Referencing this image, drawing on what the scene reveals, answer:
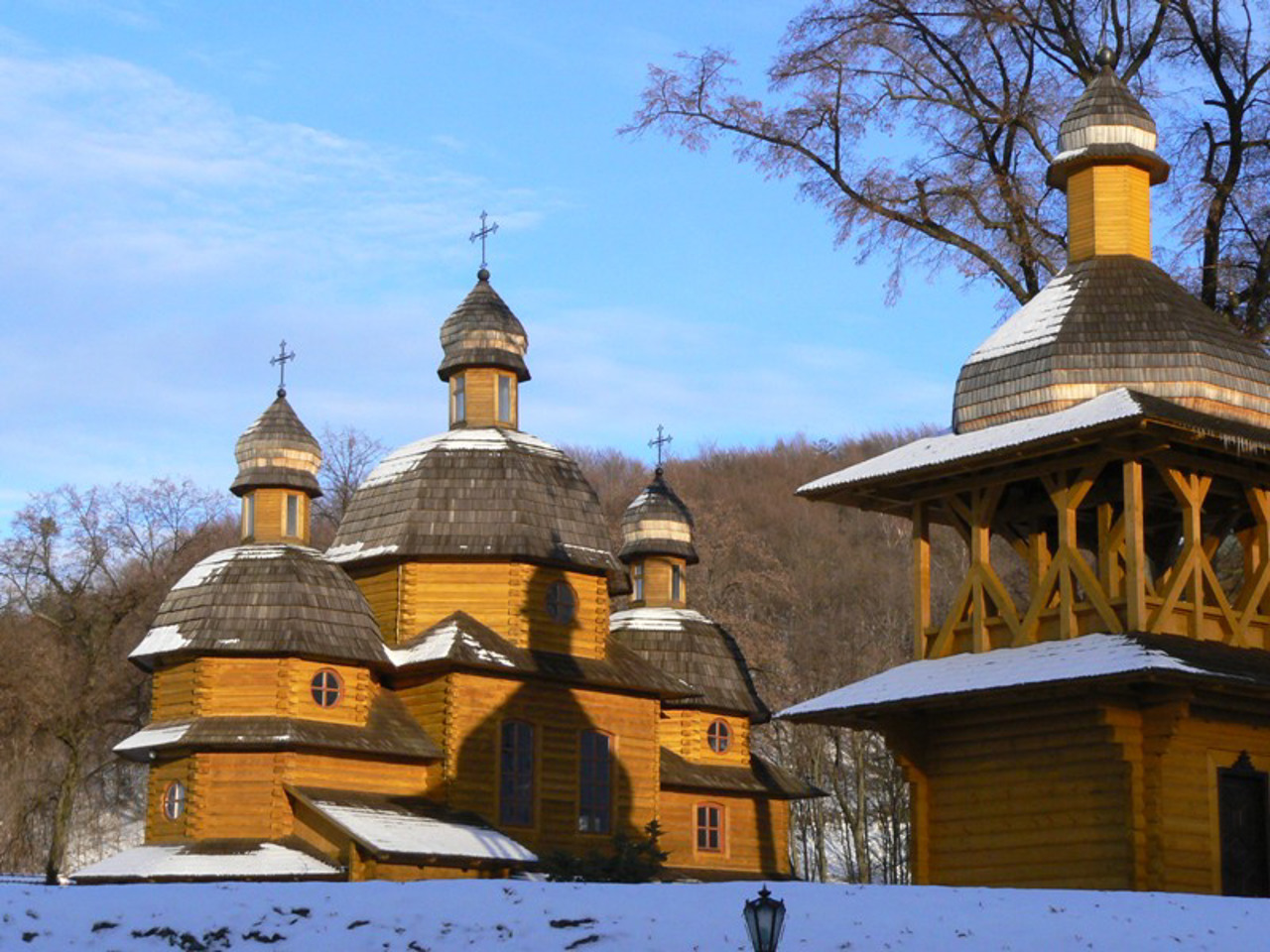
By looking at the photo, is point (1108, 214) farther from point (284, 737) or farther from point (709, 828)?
point (709, 828)

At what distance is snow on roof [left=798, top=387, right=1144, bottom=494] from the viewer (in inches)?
847

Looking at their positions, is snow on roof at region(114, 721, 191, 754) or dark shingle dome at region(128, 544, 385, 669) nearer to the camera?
snow on roof at region(114, 721, 191, 754)

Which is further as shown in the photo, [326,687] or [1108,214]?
[326,687]

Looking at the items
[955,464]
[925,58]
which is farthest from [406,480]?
[955,464]

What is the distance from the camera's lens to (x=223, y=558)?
32.9 metres

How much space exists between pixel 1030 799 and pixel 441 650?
13061 millimetres

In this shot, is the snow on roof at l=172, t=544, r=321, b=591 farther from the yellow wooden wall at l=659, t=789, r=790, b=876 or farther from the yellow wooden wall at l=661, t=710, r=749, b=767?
the yellow wooden wall at l=661, t=710, r=749, b=767

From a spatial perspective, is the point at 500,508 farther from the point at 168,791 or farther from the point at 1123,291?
the point at 1123,291

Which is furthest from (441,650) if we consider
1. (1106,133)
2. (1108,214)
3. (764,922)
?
(764,922)

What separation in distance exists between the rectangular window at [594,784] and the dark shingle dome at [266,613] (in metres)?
4.25

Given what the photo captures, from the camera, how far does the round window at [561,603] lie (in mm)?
34625

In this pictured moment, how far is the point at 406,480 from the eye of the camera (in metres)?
35.3

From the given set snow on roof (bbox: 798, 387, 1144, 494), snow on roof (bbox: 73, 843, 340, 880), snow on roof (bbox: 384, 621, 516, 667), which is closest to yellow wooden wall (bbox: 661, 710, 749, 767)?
snow on roof (bbox: 384, 621, 516, 667)

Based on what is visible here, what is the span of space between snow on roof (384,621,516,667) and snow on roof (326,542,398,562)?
6.14 feet
